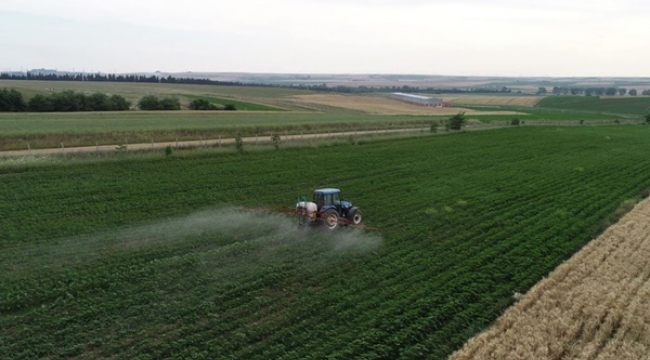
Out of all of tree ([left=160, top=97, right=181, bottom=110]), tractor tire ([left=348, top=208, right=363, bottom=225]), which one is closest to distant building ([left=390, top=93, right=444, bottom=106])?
Result: tree ([left=160, top=97, right=181, bottom=110])

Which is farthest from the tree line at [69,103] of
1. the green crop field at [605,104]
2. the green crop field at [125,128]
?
the green crop field at [605,104]

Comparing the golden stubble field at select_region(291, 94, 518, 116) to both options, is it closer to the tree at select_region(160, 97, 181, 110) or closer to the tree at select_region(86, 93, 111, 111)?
the tree at select_region(160, 97, 181, 110)

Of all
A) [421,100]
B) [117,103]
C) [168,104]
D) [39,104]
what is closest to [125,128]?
[39,104]

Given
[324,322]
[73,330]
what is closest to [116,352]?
[73,330]

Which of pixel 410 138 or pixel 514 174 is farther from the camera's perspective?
pixel 410 138

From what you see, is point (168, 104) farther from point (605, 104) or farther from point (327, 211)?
point (605, 104)

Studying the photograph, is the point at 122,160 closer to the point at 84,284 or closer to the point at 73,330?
the point at 84,284
